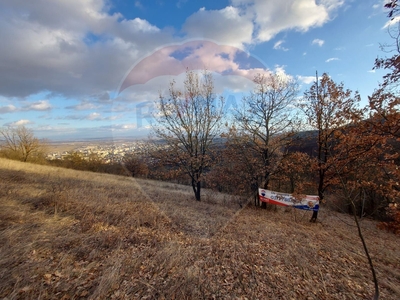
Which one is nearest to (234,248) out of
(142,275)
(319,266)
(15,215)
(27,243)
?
(319,266)

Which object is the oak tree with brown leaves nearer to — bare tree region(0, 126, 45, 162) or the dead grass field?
the dead grass field

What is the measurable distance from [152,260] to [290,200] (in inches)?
337

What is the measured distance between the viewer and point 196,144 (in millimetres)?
11102

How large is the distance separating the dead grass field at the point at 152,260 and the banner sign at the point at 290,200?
2830mm

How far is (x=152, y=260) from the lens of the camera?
4.08 m

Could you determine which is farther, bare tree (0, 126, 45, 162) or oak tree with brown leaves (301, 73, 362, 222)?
bare tree (0, 126, 45, 162)

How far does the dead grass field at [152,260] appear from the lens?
10.3 feet

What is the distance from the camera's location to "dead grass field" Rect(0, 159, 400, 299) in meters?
3.13

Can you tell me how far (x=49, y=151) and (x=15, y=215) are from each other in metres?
35.1

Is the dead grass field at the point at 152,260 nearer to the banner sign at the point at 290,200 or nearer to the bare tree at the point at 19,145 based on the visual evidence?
the banner sign at the point at 290,200

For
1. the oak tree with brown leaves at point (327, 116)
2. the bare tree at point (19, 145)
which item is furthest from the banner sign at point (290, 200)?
the bare tree at point (19, 145)

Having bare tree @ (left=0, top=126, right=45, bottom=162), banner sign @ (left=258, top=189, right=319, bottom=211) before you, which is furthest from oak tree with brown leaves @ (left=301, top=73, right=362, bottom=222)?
bare tree @ (left=0, top=126, right=45, bottom=162)

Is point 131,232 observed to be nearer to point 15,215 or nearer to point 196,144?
point 15,215

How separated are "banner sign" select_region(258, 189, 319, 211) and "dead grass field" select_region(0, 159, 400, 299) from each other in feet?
9.29
